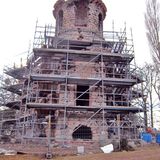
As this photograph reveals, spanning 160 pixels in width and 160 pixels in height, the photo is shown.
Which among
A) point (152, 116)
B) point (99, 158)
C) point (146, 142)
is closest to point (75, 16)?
point (146, 142)

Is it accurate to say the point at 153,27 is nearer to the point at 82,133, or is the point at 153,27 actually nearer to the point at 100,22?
the point at 100,22

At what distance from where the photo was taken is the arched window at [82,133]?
19.3 m

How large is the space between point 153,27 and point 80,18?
21.0 feet

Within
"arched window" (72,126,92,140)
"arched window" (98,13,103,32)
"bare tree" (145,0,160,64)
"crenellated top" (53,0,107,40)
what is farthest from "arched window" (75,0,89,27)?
"arched window" (72,126,92,140)

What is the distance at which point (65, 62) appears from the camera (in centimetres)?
2059

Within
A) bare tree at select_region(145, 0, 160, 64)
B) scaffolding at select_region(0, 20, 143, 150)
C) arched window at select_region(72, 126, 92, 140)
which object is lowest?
arched window at select_region(72, 126, 92, 140)

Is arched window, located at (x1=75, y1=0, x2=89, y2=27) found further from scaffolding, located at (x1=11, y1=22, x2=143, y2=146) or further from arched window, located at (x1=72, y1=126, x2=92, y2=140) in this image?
arched window, located at (x1=72, y1=126, x2=92, y2=140)

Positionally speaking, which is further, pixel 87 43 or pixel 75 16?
pixel 75 16

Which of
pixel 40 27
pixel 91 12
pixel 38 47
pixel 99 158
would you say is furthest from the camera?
pixel 91 12

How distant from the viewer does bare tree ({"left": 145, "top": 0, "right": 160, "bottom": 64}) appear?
20.7m

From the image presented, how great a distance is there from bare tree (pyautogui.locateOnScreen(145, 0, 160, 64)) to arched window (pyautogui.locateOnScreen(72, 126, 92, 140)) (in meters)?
7.49

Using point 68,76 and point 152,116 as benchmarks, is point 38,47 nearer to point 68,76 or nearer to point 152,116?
point 68,76

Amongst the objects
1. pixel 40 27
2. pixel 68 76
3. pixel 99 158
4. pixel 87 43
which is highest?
pixel 40 27

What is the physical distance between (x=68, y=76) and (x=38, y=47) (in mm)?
3653
